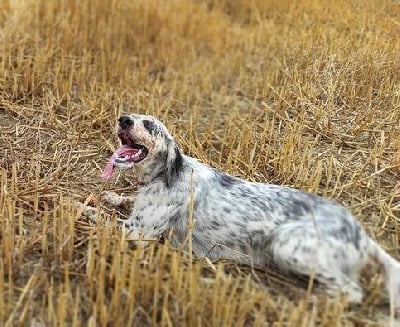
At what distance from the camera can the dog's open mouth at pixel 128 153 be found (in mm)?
4898

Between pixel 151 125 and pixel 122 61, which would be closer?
pixel 151 125

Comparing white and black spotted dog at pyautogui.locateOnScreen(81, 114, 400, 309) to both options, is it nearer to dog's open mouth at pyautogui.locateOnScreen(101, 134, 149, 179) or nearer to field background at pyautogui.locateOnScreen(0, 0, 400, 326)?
dog's open mouth at pyautogui.locateOnScreen(101, 134, 149, 179)

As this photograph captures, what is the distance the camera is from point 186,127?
6918 millimetres

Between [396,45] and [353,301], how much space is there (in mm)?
3822

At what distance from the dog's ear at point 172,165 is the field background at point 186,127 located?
0.62 metres

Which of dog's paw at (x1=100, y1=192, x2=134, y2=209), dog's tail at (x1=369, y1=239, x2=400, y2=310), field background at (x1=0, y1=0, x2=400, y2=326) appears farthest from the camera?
dog's paw at (x1=100, y1=192, x2=134, y2=209)

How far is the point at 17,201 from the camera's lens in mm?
5094

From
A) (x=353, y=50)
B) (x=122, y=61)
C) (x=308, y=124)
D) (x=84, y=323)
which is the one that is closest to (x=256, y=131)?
(x=308, y=124)

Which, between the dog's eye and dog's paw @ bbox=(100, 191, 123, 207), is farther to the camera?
dog's paw @ bbox=(100, 191, 123, 207)

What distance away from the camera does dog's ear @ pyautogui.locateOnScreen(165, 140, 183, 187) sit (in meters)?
4.92

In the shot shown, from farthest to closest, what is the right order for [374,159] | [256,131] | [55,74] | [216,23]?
[216,23], [55,74], [256,131], [374,159]

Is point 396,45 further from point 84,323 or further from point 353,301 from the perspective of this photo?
point 84,323

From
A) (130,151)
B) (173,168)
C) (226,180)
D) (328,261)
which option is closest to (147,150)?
(130,151)

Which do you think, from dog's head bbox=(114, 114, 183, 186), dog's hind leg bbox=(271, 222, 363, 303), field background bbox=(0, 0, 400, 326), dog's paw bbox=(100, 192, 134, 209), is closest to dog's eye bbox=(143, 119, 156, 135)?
dog's head bbox=(114, 114, 183, 186)
